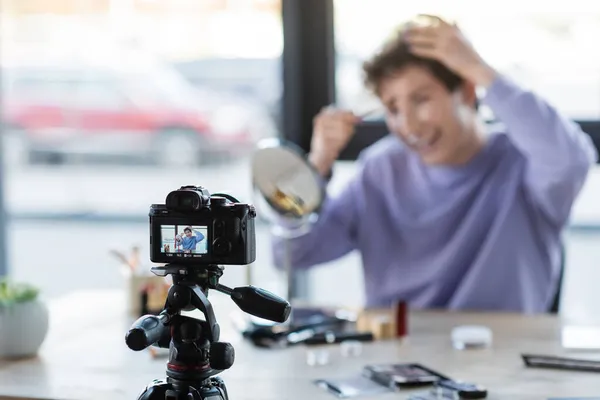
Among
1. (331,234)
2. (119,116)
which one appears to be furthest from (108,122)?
(331,234)

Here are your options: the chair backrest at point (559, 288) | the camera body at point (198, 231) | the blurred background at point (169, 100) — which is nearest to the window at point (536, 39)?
the blurred background at point (169, 100)

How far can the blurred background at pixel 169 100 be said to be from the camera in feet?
9.53

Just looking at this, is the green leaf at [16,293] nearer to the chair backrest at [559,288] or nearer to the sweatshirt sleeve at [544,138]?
the sweatshirt sleeve at [544,138]

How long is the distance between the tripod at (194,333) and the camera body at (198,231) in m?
0.02

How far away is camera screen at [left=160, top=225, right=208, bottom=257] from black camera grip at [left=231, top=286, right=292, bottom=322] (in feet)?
0.27

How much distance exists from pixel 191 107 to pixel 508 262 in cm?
352

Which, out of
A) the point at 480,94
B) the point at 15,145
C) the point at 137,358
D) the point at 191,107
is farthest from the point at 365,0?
the point at 15,145

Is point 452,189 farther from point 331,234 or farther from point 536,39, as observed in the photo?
point 536,39

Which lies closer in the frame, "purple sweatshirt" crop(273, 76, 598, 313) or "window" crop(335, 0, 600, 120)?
"purple sweatshirt" crop(273, 76, 598, 313)

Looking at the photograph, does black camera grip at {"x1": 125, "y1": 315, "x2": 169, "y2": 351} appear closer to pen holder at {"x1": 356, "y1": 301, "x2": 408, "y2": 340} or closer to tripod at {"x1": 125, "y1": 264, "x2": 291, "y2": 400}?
tripod at {"x1": 125, "y1": 264, "x2": 291, "y2": 400}

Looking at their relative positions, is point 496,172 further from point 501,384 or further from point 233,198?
point 233,198

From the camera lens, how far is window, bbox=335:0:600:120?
2857 millimetres

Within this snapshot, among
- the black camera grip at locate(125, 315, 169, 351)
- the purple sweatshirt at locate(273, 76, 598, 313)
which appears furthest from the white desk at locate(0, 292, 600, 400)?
the black camera grip at locate(125, 315, 169, 351)

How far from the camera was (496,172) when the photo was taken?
95.7 inches
